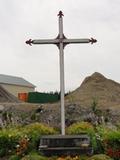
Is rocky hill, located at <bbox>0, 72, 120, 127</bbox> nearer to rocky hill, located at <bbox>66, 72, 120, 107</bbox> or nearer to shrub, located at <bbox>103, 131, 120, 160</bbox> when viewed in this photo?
rocky hill, located at <bbox>66, 72, 120, 107</bbox>

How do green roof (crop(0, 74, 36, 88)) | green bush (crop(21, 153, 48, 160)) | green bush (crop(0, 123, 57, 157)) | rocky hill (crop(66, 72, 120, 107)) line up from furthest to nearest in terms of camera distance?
green roof (crop(0, 74, 36, 88)) < rocky hill (crop(66, 72, 120, 107)) < green bush (crop(0, 123, 57, 157)) < green bush (crop(21, 153, 48, 160))

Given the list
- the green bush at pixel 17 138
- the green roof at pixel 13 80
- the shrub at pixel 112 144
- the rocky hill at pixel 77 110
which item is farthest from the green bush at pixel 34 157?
the green roof at pixel 13 80

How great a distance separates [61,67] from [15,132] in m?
1.85

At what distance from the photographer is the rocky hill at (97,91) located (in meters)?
35.4

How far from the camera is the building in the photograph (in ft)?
237

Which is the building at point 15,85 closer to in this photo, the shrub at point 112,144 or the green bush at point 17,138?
the green bush at point 17,138

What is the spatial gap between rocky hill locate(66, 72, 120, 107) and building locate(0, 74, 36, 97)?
106ft

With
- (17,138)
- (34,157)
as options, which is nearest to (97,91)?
(17,138)

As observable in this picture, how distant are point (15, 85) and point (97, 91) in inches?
1471

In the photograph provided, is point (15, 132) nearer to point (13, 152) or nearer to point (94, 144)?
point (13, 152)

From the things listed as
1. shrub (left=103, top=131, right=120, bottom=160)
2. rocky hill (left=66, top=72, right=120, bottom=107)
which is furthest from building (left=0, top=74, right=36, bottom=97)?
shrub (left=103, top=131, right=120, bottom=160)

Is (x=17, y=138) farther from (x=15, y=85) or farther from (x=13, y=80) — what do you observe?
(x=13, y=80)

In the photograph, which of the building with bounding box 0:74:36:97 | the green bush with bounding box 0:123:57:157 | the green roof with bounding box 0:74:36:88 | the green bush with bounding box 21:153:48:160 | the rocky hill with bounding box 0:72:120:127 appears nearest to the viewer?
the green bush with bounding box 21:153:48:160

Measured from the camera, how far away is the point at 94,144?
12.0m
